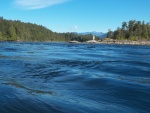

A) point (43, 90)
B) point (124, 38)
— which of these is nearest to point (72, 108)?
point (43, 90)

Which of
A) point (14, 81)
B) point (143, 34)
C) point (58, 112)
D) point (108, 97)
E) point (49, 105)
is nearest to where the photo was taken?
point (58, 112)

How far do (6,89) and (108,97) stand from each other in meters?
5.22

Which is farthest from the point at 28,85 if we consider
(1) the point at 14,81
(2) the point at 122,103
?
(2) the point at 122,103

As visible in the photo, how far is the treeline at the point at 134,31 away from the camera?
189375 mm

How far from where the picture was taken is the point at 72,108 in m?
11.0

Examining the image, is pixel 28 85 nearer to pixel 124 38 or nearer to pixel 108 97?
pixel 108 97

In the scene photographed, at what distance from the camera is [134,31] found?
19212 cm

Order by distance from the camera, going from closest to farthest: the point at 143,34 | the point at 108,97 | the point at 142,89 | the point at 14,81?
the point at 108,97
the point at 142,89
the point at 14,81
the point at 143,34

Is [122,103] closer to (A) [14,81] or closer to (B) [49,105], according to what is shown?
(B) [49,105]

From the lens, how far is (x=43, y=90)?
1412 cm

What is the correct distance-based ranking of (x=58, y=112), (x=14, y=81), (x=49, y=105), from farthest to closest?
1. (x=14, y=81)
2. (x=49, y=105)
3. (x=58, y=112)

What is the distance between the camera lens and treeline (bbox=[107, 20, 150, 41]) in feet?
621

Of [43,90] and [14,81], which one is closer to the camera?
[43,90]

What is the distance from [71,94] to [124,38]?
183577mm
